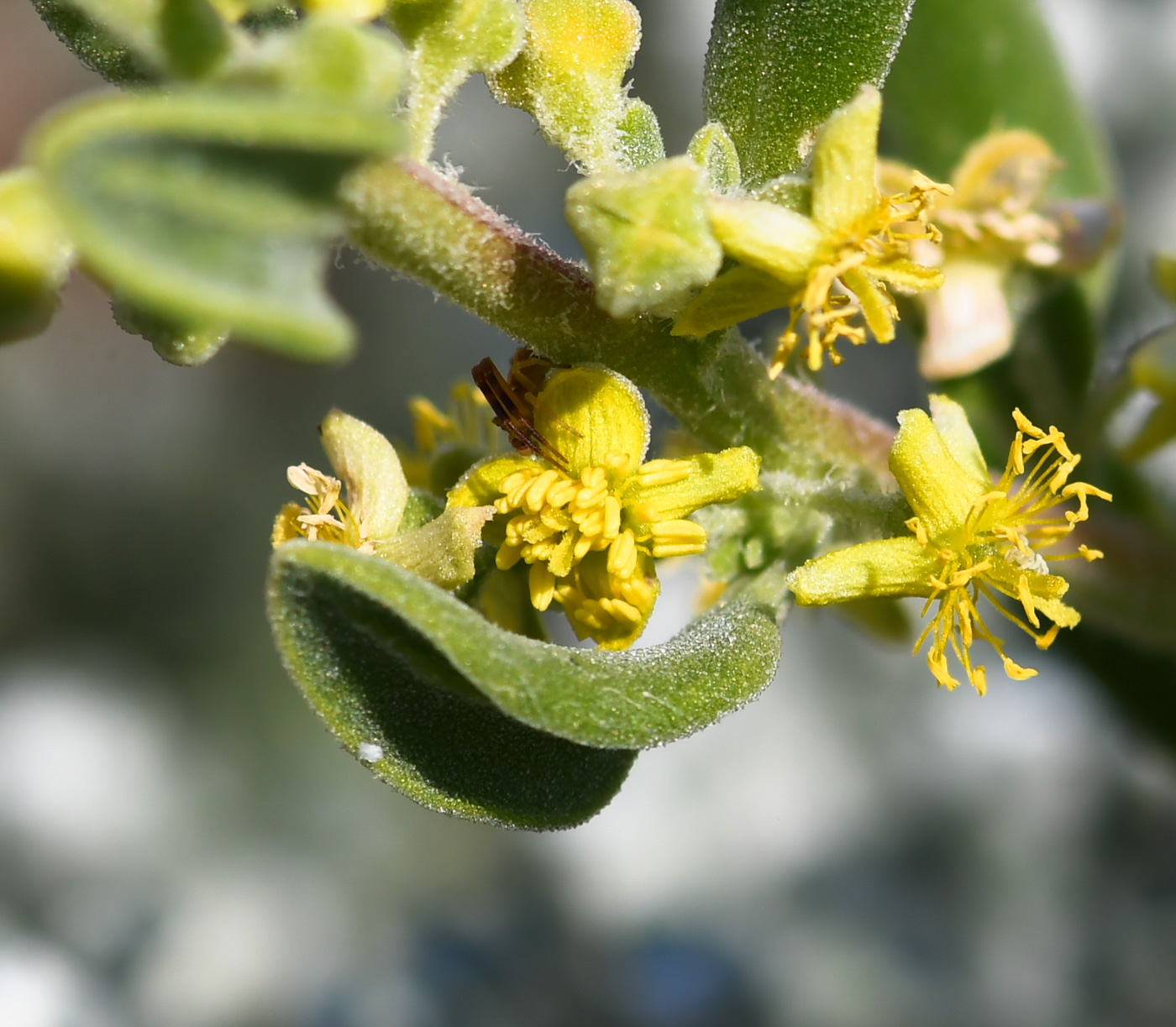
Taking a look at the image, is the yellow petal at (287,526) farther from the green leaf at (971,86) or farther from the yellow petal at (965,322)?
the green leaf at (971,86)

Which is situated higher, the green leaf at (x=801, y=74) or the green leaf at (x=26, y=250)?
the green leaf at (x=801, y=74)

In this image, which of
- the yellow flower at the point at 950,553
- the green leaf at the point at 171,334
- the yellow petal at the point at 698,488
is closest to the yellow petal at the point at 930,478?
the yellow flower at the point at 950,553

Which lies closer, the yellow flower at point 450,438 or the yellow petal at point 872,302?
the yellow petal at point 872,302

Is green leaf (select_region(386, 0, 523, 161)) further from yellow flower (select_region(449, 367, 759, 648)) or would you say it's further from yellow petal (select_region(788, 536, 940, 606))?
yellow petal (select_region(788, 536, 940, 606))

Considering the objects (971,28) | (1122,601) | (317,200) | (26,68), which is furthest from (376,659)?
(26,68)

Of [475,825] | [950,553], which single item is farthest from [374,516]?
[475,825]

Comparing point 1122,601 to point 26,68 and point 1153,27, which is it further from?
point 26,68

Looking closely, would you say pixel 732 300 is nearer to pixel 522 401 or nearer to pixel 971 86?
pixel 522 401
